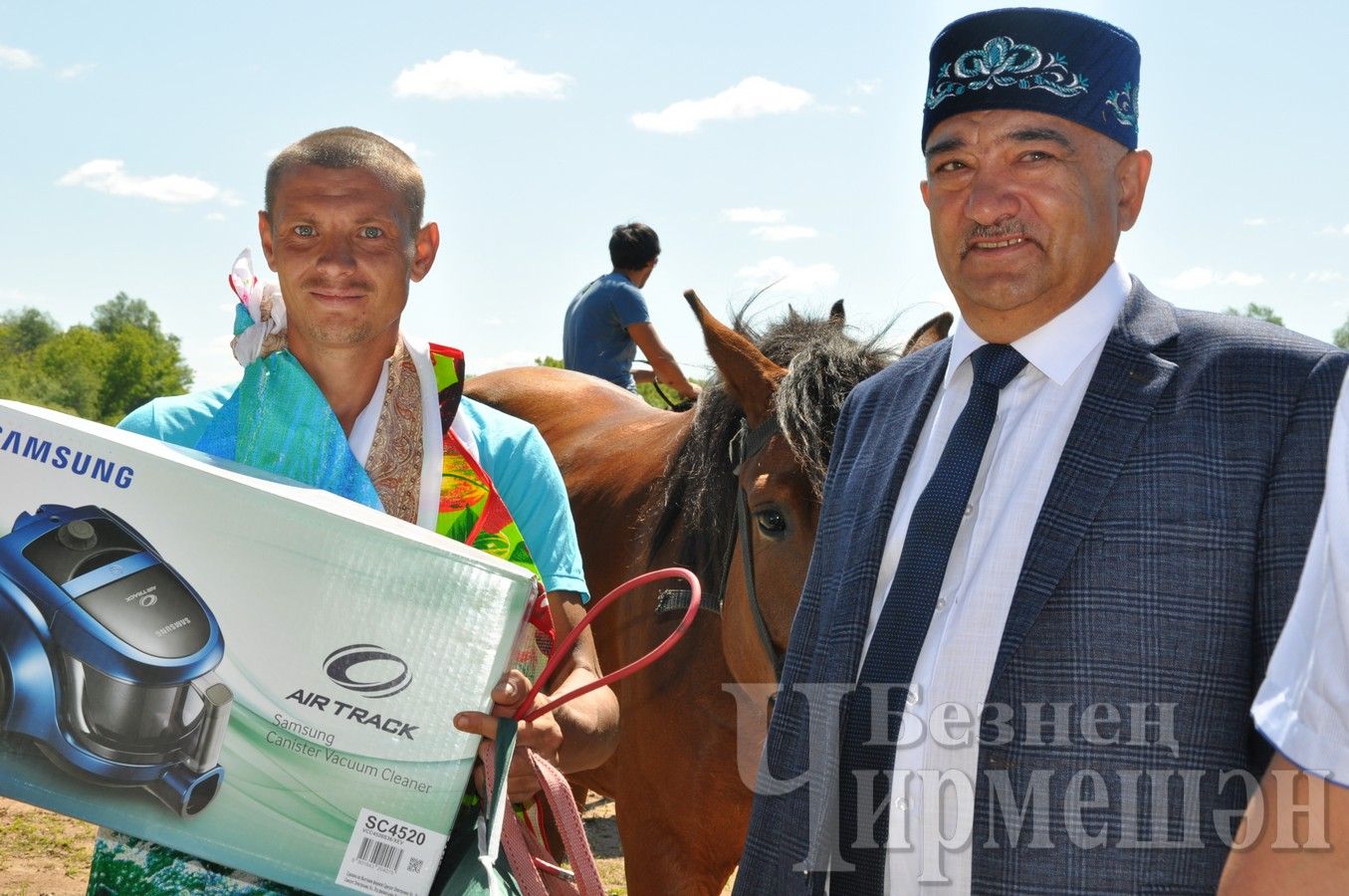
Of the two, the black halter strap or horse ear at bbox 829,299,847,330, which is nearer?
the black halter strap

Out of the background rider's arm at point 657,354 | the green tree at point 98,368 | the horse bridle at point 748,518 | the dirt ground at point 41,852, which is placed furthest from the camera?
the green tree at point 98,368

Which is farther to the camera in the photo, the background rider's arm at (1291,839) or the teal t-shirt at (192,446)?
the teal t-shirt at (192,446)

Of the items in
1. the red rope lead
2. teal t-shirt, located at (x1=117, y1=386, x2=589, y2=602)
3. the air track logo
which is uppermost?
teal t-shirt, located at (x1=117, y1=386, x2=589, y2=602)

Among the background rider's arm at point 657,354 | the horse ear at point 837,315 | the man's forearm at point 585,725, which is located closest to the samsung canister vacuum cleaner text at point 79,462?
the man's forearm at point 585,725

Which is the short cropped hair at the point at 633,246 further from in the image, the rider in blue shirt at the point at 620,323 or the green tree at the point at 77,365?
the green tree at the point at 77,365

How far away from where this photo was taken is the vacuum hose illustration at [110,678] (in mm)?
1387

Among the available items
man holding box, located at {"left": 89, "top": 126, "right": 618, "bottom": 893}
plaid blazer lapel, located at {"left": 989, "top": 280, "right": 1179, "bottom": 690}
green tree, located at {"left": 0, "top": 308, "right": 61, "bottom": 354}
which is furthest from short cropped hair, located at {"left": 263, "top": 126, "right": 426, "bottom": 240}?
green tree, located at {"left": 0, "top": 308, "right": 61, "bottom": 354}

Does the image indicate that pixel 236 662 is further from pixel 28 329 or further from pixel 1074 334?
pixel 28 329

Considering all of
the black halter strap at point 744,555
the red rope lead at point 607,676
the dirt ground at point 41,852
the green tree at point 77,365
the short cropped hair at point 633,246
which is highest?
the green tree at point 77,365

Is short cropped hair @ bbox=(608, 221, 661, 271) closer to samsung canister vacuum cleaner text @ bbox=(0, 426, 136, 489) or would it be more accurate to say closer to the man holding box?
the man holding box

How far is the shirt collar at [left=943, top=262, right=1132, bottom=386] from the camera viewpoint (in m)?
1.65

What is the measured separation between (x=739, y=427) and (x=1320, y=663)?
250 centimetres

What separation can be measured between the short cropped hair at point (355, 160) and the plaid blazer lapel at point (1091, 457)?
1.07 m

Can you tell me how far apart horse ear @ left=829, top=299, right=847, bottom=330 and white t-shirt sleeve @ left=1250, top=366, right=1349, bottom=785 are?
8.28 feet
